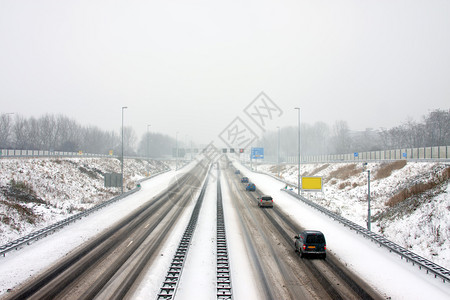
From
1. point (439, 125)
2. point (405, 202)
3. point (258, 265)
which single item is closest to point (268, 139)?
point (439, 125)

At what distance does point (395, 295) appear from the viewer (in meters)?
13.9

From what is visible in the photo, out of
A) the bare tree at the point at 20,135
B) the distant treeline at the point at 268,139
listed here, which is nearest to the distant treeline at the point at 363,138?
the distant treeline at the point at 268,139

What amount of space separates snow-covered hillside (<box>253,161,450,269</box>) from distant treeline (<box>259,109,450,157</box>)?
29584 millimetres

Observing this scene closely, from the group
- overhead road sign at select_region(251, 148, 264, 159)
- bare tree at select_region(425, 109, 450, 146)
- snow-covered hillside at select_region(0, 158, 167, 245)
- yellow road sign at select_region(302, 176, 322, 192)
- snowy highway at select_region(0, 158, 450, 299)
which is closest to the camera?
snowy highway at select_region(0, 158, 450, 299)

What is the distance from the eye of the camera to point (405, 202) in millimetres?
27828

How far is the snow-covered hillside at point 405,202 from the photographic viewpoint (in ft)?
68.6

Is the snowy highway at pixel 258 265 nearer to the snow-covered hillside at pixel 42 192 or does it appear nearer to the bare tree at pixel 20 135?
the snow-covered hillside at pixel 42 192

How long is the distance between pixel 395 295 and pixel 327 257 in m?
5.90

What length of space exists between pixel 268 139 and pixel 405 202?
171397mm

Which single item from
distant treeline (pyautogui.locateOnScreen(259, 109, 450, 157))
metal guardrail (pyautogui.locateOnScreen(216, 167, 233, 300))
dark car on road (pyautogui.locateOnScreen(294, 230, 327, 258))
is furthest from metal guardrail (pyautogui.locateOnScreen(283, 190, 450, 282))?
distant treeline (pyautogui.locateOnScreen(259, 109, 450, 157))

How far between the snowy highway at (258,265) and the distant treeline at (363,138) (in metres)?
53.4

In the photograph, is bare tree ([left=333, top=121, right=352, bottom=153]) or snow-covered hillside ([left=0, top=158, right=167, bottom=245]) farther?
bare tree ([left=333, top=121, right=352, bottom=153])

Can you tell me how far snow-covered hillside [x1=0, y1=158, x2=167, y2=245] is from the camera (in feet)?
85.7

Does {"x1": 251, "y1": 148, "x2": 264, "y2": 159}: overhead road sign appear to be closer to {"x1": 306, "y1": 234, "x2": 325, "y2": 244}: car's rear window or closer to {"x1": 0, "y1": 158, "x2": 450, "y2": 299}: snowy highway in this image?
{"x1": 0, "y1": 158, "x2": 450, "y2": 299}: snowy highway
